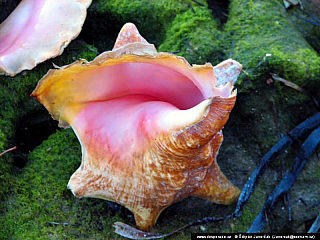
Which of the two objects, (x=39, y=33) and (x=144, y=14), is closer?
(x=39, y=33)

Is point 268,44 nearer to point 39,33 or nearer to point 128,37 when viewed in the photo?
point 128,37

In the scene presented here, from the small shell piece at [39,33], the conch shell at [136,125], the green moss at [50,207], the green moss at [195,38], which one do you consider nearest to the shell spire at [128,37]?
the conch shell at [136,125]

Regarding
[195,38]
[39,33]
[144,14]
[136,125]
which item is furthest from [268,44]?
[39,33]

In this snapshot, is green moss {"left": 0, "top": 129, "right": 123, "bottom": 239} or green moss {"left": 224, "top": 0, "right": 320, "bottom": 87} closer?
green moss {"left": 0, "top": 129, "right": 123, "bottom": 239}

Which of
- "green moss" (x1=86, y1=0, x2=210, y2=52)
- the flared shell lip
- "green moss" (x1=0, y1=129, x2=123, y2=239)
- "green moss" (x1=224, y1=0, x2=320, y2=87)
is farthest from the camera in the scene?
"green moss" (x1=86, y1=0, x2=210, y2=52)

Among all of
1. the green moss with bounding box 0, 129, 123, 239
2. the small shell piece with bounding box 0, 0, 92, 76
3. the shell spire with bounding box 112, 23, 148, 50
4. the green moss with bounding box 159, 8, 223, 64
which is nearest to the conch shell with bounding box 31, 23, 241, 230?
the shell spire with bounding box 112, 23, 148, 50

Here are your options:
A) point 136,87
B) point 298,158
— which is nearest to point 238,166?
point 298,158

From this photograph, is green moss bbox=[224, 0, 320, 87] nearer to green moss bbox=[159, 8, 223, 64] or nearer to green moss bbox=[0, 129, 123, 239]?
green moss bbox=[159, 8, 223, 64]
